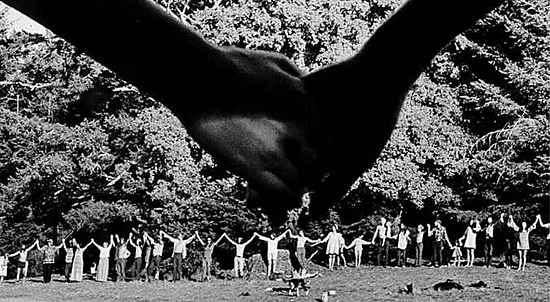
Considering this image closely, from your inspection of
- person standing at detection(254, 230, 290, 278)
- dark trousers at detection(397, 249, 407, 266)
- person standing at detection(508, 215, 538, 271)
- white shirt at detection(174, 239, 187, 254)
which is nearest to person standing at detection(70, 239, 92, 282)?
white shirt at detection(174, 239, 187, 254)

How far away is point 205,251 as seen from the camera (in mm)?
26203

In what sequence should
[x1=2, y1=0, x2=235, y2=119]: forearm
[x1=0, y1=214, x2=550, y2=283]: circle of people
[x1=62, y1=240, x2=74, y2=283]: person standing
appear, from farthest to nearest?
1. [x1=62, y1=240, x2=74, y2=283]: person standing
2. [x1=0, y1=214, x2=550, y2=283]: circle of people
3. [x1=2, y1=0, x2=235, y2=119]: forearm

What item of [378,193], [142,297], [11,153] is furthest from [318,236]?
[11,153]

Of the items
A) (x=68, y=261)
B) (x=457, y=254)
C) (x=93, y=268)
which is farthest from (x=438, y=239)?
(x=93, y=268)

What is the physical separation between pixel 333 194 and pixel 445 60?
28.5 meters

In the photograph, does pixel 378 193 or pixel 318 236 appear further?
pixel 318 236

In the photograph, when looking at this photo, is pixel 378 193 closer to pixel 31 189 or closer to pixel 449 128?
pixel 449 128

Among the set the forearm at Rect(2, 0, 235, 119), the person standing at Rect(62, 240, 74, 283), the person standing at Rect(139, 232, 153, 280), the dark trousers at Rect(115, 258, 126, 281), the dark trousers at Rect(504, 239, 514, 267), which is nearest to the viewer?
the forearm at Rect(2, 0, 235, 119)

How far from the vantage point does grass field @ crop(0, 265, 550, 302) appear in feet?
61.9

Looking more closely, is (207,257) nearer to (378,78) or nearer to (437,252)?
(437,252)

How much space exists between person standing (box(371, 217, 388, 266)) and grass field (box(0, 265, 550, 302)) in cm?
56

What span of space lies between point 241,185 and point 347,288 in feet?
15.7

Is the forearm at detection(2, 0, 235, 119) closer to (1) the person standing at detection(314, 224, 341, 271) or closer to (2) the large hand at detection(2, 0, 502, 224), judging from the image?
(2) the large hand at detection(2, 0, 502, 224)

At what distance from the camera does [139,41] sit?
3.10 ft
